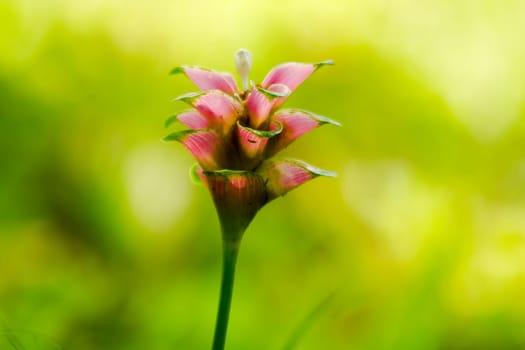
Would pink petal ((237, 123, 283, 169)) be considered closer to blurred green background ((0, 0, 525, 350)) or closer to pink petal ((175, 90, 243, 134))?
pink petal ((175, 90, 243, 134))

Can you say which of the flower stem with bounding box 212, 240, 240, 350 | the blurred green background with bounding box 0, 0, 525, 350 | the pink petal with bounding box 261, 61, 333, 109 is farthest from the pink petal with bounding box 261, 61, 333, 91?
the blurred green background with bounding box 0, 0, 525, 350

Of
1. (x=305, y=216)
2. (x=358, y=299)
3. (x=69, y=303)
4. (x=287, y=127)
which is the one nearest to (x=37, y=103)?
(x=69, y=303)

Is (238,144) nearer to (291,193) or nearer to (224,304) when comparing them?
(224,304)

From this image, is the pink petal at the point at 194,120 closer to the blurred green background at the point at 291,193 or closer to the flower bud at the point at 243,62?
the flower bud at the point at 243,62

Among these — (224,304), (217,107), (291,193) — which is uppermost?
(217,107)

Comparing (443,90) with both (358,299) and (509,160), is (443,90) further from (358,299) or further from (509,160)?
(358,299)

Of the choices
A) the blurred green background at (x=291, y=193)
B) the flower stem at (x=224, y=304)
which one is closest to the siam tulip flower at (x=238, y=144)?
the flower stem at (x=224, y=304)

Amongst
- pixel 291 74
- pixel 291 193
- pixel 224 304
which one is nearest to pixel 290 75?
pixel 291 74
